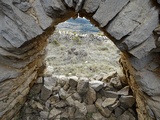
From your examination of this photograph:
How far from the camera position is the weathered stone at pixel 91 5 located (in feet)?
7.88

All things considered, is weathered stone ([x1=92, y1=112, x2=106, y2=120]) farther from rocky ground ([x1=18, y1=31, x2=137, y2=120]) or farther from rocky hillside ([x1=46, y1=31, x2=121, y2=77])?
rocky hillside ([x1=46, y1=31, x2=121, y2=77])

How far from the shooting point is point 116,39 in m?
2.52

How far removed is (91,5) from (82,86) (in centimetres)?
206

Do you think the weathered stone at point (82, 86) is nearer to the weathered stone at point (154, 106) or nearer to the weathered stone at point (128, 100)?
the weathered stone at point (128, 100)

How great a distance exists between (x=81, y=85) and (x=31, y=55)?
1.31 m

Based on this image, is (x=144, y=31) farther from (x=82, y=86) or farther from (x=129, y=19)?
(x=82, y=86)

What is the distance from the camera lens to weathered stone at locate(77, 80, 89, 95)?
162 inches

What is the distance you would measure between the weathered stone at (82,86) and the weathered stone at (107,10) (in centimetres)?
189

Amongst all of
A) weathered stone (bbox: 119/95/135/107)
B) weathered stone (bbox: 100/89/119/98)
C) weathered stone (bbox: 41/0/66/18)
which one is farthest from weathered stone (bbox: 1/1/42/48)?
weathered stone (bbox: 119/95/135/107)

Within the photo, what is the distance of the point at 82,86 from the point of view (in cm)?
410

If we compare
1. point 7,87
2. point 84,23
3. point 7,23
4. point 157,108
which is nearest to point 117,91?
point 157,108

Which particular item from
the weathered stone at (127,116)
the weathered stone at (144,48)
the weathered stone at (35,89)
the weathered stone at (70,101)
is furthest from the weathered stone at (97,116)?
the weathered stone at (144,48)

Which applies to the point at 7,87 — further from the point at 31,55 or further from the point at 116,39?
the point at 116,39

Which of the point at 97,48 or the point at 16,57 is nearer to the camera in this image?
the point at 16,57
